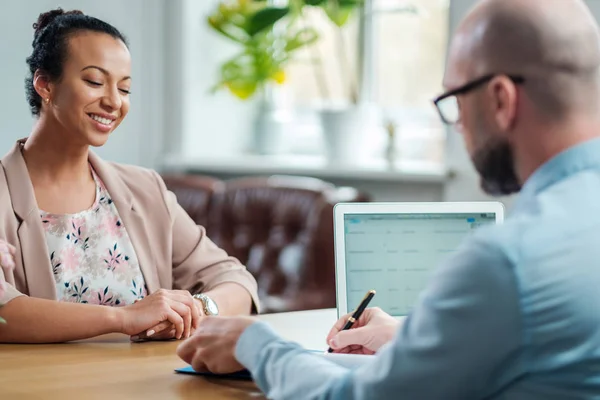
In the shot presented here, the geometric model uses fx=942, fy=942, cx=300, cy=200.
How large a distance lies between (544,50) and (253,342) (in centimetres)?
55

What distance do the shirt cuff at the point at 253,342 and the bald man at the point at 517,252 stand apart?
53 millimetres

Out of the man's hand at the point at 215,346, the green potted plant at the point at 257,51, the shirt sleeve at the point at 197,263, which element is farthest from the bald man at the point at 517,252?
the green potted plant at the point at 257,51

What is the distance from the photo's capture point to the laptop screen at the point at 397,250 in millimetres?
1922

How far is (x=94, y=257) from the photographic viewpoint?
2166 millimetres

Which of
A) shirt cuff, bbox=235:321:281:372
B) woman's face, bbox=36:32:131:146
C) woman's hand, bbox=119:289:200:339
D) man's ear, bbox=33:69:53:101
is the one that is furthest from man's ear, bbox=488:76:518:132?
man's ear, bbox=33:69:53:101

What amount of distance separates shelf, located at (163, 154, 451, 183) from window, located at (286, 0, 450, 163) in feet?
0.46

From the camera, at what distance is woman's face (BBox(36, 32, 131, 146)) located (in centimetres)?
212

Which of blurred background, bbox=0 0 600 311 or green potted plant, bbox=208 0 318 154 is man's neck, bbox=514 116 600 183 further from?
green potted plant, bbox=208 0 318 154

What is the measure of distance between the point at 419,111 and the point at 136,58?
157cm

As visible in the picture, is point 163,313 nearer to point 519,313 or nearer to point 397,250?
point 397,250

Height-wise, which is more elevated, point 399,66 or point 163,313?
point 399,66

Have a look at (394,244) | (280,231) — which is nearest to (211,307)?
(394,244)

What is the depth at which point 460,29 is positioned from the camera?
118 cm

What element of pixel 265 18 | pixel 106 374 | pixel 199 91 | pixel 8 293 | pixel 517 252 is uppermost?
pixel 265 18
